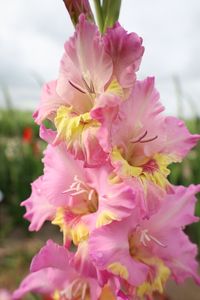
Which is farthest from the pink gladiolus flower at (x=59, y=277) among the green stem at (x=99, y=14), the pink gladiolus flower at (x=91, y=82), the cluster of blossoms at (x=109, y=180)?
the green stem at (x=99, y=14)

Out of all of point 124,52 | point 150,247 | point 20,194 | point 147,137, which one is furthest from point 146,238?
point 20,194

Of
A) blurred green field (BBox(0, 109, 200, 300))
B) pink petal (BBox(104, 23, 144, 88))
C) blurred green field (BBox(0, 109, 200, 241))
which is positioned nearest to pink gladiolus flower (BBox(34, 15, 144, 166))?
pink petal (BBox(104, 23, 144, 88))

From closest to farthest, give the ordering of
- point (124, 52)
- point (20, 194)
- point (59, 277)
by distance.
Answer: point (124, 52)
point (59, 277)
point (20, 194)

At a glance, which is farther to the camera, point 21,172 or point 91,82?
point 21,172

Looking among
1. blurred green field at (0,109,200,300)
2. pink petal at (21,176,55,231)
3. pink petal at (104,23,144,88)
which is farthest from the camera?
blurred green field at (0,109,200,300)

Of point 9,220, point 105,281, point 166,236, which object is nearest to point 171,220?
point 166,236

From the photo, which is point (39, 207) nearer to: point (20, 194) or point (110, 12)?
point (110, 12)

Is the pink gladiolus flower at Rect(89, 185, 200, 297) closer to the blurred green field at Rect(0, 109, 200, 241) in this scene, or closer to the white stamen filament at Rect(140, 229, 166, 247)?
the white stamen filament at Rect(140, 229, 166, 247)

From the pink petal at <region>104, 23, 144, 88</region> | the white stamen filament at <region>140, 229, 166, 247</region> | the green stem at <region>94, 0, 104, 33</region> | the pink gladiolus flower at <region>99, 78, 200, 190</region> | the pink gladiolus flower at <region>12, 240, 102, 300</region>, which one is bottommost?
the pink gladiolus flower at <region>12, 240, 102, 300</region>
